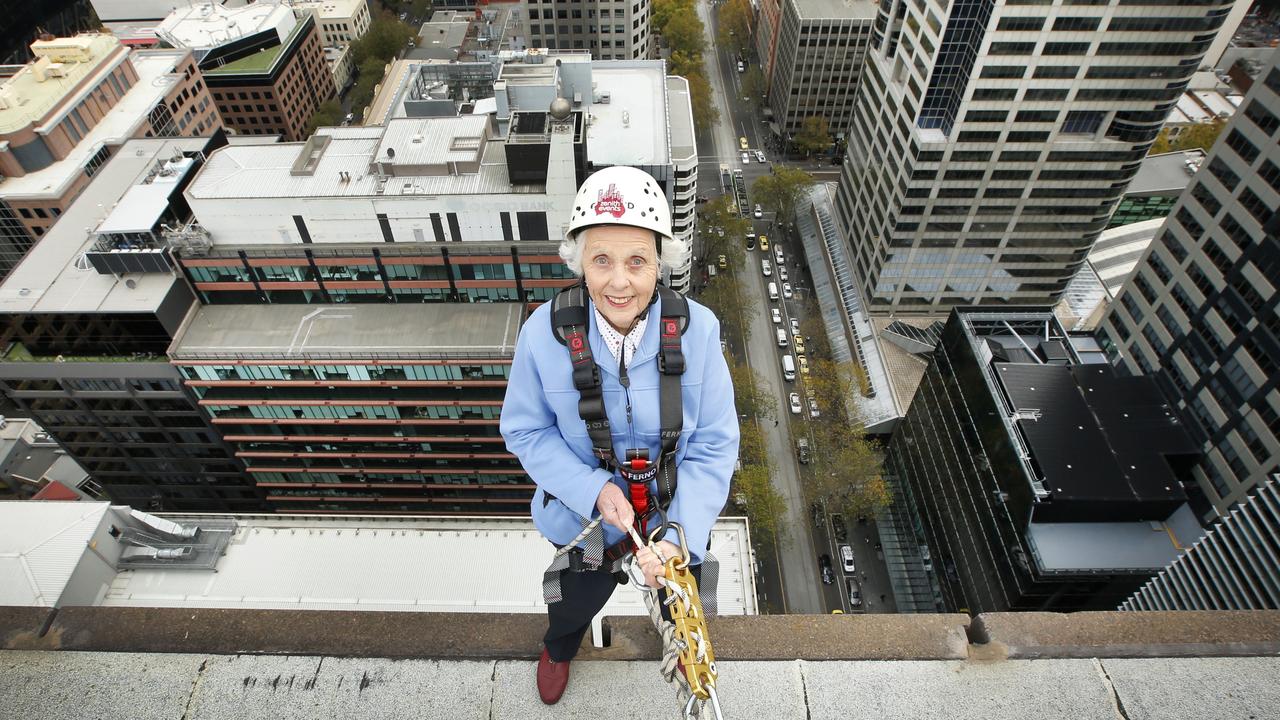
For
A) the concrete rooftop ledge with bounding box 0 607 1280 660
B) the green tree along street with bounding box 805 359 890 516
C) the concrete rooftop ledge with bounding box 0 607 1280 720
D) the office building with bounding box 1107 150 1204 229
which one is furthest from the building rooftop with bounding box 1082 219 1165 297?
the concrete rooftop ledge with bounding box 0 607 1280 720

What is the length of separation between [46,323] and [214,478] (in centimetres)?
1429

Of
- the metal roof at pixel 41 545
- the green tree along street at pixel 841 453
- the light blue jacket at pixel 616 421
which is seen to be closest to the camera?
the light blue jacket at pixel 616 421

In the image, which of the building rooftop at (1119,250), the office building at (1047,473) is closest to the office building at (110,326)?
the office building at (1047,473)

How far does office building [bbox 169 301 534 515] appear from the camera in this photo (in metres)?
37.9

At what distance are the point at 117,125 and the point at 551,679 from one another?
7991cm

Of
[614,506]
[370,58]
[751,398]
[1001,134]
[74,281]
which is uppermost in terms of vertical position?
[614,506]

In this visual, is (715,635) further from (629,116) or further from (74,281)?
(74,281)

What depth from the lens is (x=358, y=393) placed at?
39844 mm

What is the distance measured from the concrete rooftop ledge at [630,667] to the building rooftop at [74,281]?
108 feet

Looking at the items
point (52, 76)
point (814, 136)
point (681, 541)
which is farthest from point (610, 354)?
point (814, 136)

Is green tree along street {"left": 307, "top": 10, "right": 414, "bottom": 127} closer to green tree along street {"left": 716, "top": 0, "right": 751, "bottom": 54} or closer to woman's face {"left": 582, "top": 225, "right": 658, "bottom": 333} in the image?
green tree along street {"left": 716, "top": 0, "right": 751, "bottom": 54}

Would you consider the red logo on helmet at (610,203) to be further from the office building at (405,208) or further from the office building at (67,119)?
the office building at (67,119)

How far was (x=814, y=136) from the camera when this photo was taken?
3681 inches

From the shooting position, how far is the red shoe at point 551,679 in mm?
9523
